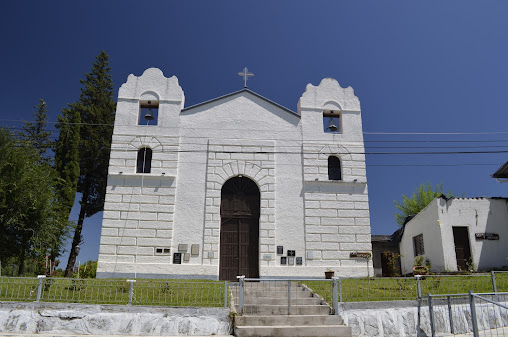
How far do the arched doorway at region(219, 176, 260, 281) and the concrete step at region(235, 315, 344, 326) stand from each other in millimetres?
6558

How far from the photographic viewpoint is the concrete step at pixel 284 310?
11.2 meters

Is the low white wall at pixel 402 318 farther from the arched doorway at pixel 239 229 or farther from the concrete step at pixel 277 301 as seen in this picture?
the arched doorway at pixel 239 229

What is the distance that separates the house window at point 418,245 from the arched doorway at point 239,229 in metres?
8.50

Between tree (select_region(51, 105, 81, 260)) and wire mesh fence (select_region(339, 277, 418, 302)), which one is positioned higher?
tree (select_region(51, 105, 81, 260))

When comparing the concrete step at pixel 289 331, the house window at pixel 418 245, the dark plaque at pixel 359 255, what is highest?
the house window at pixel 418 245

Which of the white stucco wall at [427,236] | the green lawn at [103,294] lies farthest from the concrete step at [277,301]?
the white stucco wall at [427,236]

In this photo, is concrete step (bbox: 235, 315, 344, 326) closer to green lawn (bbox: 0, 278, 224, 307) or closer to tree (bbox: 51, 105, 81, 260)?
green lawn (bbox: 0, 278, 224, 307)

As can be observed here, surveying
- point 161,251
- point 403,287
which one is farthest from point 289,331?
point 161,251

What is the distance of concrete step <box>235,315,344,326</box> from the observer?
10508mm

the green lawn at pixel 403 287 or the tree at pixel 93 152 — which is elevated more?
the tree at pixel 93 152

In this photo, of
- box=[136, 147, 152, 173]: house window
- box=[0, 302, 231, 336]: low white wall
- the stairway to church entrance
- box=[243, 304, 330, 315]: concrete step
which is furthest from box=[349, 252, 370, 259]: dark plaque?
box=[136, 147, 152, 173]: house window

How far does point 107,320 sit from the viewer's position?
34.7ft

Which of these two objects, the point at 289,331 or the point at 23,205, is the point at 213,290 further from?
the point at 23,205

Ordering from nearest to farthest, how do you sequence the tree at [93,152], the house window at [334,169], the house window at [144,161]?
the house window at [144,161] → the house window at [334,169] → the tree at [93,152]
